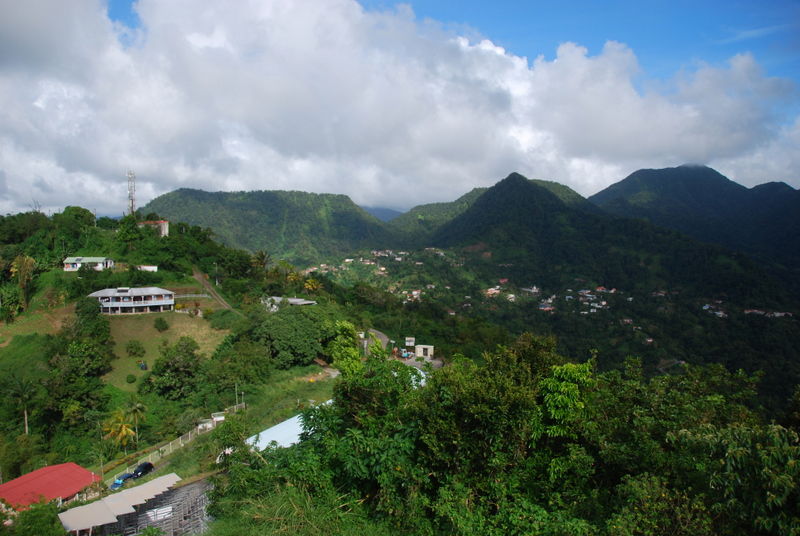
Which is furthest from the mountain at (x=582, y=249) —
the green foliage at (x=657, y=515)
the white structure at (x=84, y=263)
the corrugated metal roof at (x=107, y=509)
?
the corrugated metal roof at (x=107, y=509)

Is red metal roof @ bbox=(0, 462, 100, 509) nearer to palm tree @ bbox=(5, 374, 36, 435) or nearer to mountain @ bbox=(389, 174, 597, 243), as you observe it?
palm tree @ bbox=(5, 374, 36, 435)

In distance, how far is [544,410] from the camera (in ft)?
21.1

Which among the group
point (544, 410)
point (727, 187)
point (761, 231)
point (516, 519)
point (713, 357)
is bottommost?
point (713, 357)

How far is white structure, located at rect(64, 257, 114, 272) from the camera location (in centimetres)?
3403

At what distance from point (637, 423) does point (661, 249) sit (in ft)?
248

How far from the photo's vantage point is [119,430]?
1970 cm

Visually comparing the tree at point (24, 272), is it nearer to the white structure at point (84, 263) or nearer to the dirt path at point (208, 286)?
the white structure at point (84, 263)

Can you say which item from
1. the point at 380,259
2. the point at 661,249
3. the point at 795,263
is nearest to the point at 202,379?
the point at 380,259

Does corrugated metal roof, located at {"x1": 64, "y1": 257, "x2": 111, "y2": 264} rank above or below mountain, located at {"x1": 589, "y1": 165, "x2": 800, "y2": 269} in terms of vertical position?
below

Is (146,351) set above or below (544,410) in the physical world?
below

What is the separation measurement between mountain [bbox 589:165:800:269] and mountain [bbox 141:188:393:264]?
69261 millimetres

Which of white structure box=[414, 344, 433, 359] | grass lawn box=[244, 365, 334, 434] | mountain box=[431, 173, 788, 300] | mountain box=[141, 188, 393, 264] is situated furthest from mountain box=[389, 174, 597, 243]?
grass lawn box=[244, 365, 334, 434]

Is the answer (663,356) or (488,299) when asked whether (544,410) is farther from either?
(488,299)

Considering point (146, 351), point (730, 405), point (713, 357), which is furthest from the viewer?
point (713, 357)
